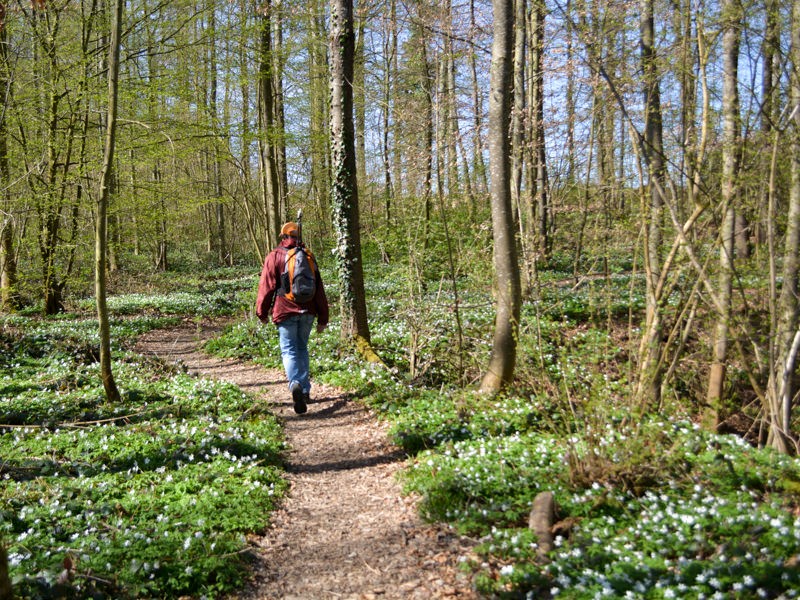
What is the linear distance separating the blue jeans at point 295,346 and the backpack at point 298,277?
0.97 feet

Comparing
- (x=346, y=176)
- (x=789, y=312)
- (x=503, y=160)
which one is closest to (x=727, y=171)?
(x=789, y=312)

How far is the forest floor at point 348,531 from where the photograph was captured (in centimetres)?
384

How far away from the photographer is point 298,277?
7477 mm

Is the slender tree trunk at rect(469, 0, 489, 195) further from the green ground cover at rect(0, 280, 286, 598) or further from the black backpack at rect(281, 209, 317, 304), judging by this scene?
the green ground cover at rect(0, 280, 286, 598)

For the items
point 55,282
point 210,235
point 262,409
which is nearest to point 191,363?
point 262,409

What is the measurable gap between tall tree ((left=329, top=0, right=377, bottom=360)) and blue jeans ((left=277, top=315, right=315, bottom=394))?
1.54m

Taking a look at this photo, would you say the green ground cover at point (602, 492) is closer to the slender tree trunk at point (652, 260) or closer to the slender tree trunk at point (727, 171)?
the slender tree trunk at point (652, 260)

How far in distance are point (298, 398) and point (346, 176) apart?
3.62 metres

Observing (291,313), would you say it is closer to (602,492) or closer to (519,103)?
(602,492)

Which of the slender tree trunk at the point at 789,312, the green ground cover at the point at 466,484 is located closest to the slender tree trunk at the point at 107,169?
the green ground cover at the point at 466,484

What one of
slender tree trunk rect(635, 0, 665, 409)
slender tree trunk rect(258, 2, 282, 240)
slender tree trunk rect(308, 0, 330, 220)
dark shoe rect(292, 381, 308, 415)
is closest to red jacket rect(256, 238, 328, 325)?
dark shoe rect(292, 381, 308, 415)

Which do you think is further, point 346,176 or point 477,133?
point 477,133

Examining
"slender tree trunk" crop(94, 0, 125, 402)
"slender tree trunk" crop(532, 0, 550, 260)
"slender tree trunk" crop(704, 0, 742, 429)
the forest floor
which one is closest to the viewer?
the forest floor

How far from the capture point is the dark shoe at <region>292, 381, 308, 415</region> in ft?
24.5
